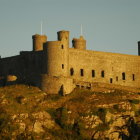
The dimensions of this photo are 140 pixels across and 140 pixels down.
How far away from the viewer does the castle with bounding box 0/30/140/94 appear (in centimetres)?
9512

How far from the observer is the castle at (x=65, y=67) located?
95125mm

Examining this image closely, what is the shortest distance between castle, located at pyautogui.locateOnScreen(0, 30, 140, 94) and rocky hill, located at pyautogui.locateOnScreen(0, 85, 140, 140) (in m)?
2.13

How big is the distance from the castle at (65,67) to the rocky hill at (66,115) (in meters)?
2.13

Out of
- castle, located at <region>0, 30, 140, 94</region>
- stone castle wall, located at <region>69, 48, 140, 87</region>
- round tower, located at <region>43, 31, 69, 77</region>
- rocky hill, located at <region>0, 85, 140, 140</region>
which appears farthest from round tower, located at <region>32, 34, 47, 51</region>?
rocky hill, located at <region>0, 85, 140, 140</region>

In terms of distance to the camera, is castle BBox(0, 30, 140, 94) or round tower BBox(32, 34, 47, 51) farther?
round tower BBox(32, 34, 47, 51)

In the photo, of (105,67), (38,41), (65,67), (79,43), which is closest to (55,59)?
(65,67)

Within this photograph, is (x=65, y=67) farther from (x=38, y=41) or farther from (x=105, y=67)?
(x=105, y=67)

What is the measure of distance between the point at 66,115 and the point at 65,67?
1013 cm

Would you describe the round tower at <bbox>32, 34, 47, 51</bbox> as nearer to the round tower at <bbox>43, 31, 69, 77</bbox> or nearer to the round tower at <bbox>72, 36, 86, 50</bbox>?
the round tower at <bbox>72, 36, 86, 50</bbox>

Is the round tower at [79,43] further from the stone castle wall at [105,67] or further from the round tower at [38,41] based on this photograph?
the round tower at [38,41]

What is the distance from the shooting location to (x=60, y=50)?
96250 millimetres

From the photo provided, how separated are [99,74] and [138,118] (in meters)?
14.2

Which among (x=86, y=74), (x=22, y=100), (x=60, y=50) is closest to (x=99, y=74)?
(x=86, y=74)

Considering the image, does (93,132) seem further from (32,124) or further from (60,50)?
(60,50)
